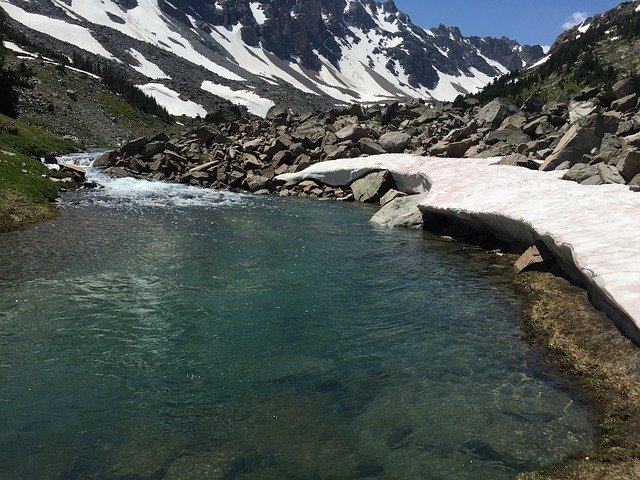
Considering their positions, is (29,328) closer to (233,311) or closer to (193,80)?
(233,311)

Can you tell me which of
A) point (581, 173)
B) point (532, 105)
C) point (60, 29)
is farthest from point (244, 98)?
point (581, 173)

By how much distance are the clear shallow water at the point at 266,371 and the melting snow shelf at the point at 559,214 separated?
174 centimetres

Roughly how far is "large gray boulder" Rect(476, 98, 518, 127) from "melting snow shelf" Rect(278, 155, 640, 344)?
13.6 m

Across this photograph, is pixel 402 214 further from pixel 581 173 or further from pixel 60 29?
pixel 60 29

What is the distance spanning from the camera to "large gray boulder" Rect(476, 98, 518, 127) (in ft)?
131

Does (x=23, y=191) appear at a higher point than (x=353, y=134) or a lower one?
lower

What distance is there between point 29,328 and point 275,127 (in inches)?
1767

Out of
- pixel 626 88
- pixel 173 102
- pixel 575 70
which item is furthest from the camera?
pixel 173 102

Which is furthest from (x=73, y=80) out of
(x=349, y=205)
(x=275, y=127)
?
(x=349, y=205)

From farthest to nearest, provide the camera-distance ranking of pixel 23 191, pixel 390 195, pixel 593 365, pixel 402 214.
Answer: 1. pixel 390 195
2. pixel 402 214
3. pixel 23 191
4. pixel 593 365

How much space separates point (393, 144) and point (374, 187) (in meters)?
8.44

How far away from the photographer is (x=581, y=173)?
59.6 ft

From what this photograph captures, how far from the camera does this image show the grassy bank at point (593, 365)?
5934 millimetres

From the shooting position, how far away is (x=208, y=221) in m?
22.4
